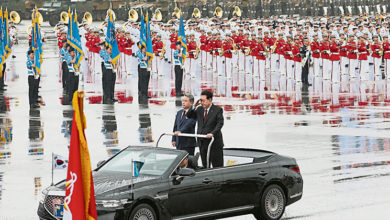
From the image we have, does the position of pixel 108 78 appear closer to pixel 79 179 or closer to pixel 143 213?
pixel 143 213

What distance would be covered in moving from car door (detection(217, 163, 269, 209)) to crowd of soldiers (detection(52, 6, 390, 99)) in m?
20.3

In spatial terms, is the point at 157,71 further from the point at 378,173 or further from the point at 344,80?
the point at 378,173

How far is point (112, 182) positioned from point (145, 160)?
76 cm

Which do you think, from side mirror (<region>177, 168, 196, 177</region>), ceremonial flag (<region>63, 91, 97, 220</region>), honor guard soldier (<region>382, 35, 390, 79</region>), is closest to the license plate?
side mirror (<region>177, 168, 196, 177</region>)

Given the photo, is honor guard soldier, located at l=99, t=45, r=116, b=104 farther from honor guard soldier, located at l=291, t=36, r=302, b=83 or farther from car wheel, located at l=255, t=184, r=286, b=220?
car wheel, located at l=255, t=184, r=286, b=220

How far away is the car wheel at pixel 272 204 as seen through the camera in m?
12.1

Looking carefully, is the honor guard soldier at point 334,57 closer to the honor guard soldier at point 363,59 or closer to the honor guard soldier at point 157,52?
the honor guard soldier at point 363,59

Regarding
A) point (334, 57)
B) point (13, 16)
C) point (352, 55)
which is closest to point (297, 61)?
point (334, 57)

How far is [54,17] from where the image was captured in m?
72.5

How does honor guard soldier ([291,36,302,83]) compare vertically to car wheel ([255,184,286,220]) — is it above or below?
above

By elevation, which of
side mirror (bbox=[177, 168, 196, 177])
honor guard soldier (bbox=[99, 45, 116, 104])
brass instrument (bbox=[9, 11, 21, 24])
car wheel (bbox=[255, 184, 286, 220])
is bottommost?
car wheel (bbox=[255, 184, 286, 220])

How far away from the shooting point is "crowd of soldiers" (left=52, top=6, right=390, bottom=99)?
37156 millimetres

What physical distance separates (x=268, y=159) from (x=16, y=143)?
8.93m

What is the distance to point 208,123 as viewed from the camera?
13.1 metres
